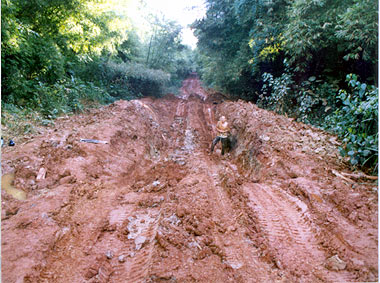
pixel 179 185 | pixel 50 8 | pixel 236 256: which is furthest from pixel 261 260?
pixel 50 8

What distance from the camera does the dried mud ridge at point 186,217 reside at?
2.48 m

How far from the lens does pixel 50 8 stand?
789cm

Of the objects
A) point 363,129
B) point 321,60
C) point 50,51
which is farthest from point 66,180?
point 321,60

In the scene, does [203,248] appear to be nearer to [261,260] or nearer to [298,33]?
[261,260]

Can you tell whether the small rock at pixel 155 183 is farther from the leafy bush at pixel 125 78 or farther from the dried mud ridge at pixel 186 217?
the leafy bush at pixel 125 78

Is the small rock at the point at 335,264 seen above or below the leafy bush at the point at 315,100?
below

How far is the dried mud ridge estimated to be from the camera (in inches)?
97.6

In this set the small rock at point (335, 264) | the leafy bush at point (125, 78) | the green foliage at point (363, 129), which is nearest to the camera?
the small rock at point (335, 264)

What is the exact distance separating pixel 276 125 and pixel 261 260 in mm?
4905

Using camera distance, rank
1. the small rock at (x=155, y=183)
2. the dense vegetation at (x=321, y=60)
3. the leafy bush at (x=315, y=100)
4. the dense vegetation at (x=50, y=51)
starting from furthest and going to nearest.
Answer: the leafy bush at (x=315, y=100), the dense vegetation at (x=50, y=51), the small rock at (x=155, y=183), the dense vegetation at (x=321, y=60)

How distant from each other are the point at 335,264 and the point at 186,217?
1801mm

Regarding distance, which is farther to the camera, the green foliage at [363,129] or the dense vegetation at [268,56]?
the dense vegetation at [268,56]

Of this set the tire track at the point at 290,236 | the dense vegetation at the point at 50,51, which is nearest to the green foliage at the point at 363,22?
the tire track at the point at 290,236

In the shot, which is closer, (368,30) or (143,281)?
(143,281)
